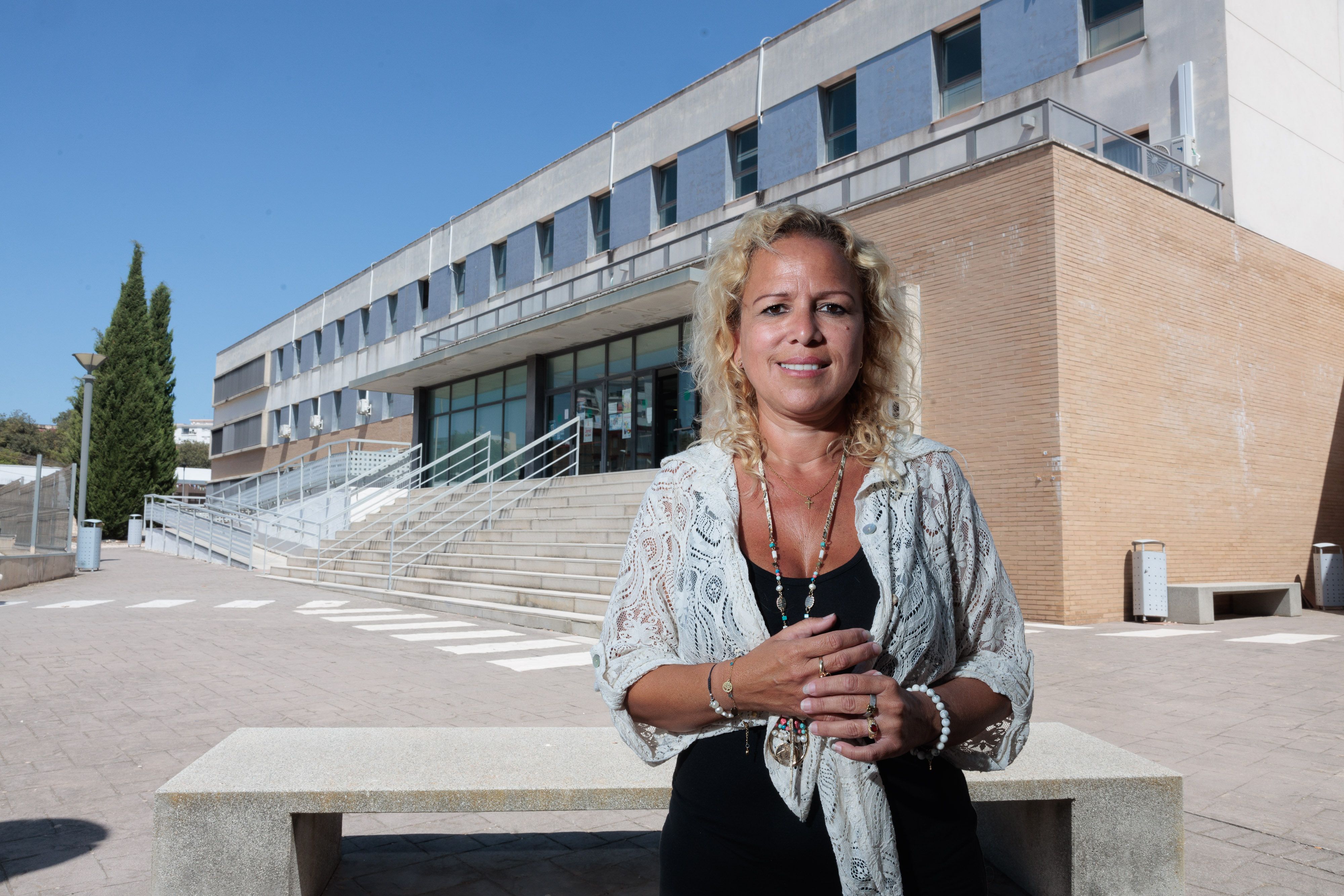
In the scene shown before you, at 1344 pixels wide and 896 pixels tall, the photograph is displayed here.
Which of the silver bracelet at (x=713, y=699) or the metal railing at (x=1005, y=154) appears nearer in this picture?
the silver bracelet at (x=713, y=699)

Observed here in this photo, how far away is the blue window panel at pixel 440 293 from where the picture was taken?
30.1 m

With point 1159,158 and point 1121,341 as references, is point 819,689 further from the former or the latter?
point 1159,158

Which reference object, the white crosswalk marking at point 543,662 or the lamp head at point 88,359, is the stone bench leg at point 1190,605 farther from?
the lamp head at point 88,359

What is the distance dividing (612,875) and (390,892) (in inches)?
32.9

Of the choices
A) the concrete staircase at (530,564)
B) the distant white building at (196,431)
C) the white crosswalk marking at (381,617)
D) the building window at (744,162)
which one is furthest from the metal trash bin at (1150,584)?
the distant white building at (196,431)

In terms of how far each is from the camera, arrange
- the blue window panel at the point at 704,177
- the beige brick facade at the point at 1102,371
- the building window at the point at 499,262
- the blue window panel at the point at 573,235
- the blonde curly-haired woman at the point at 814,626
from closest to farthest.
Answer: the blonde curly-haired woman at the point at 814,626 < the beige brick facade at the point at 1102,371 < the blue window panel at the point at 704,177 < the blue window panel at the point at 573,235 < the building window at the point at 499,262

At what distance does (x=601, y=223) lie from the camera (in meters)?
24.4

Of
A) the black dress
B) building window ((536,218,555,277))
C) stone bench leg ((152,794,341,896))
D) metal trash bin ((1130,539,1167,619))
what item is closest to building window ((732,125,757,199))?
building window ((536,218,555,277))

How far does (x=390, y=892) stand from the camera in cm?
336

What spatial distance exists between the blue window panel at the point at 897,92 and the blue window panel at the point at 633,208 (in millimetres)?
6360

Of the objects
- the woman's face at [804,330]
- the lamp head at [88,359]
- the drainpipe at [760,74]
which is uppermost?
the drainpipe at [760,74]

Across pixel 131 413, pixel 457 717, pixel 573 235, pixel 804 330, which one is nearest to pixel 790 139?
pixel 573 235

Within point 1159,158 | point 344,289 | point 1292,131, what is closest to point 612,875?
point 1159,158

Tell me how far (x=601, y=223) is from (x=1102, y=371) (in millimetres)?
15044
